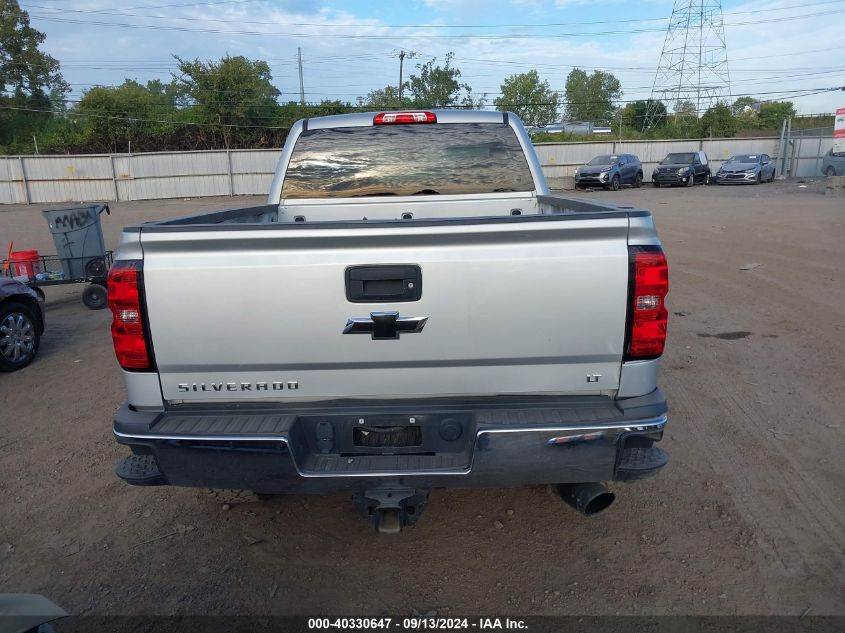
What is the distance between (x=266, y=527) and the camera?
3600mm

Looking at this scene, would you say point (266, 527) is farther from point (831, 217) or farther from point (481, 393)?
point (831, 217)

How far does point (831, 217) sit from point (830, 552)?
16148 millimetres

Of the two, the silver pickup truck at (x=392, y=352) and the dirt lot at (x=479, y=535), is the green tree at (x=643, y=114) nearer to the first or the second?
the dirt lot at (x=479, y=535)

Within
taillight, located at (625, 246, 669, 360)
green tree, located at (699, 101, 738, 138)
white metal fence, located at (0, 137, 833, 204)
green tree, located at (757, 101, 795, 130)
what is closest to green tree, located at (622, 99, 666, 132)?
green tree, located at (757, 101, 795, 130)

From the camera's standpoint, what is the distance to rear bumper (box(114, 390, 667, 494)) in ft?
8.63

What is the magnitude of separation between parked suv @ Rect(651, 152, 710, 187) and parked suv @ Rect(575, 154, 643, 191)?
3.57 feet

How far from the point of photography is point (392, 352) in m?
2.71

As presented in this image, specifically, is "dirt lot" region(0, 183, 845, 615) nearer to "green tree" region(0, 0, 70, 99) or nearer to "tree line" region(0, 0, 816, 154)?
"tree line" region(0, 0, 816, 154)

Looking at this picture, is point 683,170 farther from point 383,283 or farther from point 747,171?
point 383,283

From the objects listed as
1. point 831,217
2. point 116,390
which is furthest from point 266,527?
point 831,217

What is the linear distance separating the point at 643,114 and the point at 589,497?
2509 inches

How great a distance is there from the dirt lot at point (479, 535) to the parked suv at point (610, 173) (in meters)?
24.6

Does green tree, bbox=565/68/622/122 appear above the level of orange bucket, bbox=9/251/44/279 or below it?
above

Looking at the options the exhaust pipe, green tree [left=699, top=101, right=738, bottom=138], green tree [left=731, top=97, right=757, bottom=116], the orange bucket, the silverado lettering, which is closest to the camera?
the silverado lettering
